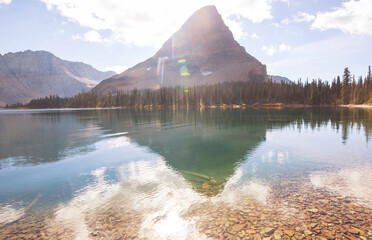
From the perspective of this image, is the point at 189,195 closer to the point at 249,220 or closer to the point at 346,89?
the point at 249,220

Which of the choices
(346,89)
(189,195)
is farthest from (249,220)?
(346,89)

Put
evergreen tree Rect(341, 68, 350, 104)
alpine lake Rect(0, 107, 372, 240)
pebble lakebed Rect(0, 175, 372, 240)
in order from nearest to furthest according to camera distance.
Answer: pebble lakebed Rect(0, 175, 372, 240) < alpine lake Rect(0, 107, 372, 240) < evergreen tree Rect(341, 68, 350, 104)

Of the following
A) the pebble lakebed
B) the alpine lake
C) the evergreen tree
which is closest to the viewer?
the pebble lakebed

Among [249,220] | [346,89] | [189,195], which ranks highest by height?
[346,89]

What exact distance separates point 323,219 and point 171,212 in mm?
8167

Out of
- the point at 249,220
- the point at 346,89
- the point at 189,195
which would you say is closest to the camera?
the point at 249,220

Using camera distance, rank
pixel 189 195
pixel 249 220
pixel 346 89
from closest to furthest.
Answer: pixel 249 220, pixel 189 195, pixel 346 89

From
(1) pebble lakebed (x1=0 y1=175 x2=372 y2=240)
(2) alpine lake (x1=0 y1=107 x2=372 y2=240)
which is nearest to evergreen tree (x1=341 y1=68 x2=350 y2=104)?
(2) alpine lake (x1=0 y1=107 x2=372 y2=240)

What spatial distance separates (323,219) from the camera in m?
10.6

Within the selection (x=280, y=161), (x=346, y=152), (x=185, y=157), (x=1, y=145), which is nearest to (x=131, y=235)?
(x=185, y=157)

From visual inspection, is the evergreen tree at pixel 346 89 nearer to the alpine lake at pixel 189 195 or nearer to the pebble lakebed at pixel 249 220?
the alpine lake at pixel 189 195

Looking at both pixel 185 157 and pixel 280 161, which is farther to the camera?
pixel 185 157

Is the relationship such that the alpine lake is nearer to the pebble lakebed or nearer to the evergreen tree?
the pebble lakebed

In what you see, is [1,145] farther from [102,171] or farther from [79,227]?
[79,227]
